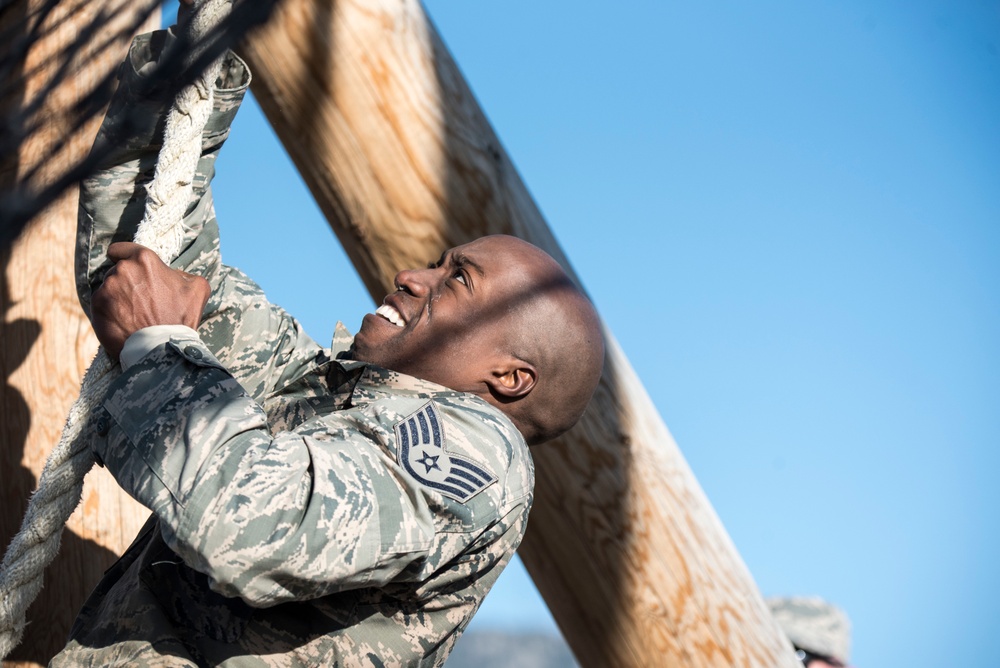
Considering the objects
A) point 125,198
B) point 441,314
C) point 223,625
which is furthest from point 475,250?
point 223,625

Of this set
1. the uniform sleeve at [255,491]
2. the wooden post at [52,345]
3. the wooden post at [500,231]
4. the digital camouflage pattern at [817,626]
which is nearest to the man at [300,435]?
the uniform sleeve at [255,491]

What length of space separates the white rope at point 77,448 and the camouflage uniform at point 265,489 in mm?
66

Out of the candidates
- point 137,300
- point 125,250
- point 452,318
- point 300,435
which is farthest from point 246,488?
point 452,318

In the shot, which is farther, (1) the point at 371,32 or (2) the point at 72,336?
(2) the point at 72,336

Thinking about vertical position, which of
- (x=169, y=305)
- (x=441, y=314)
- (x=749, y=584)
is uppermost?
(x=169, y=305)

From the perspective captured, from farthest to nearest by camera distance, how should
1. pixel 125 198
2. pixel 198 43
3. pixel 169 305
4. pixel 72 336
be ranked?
pixel 72 336 < pixel 125 198 < pixel 169 305 < pixel 198 43

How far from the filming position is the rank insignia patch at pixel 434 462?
1.62m

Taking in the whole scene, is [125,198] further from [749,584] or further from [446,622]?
[749,584]

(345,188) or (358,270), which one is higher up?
(345,188)

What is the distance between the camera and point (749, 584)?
2.53 meters

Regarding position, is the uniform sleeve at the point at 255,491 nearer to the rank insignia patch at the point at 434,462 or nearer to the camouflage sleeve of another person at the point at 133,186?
the rank insignia patch at the point at 434,462

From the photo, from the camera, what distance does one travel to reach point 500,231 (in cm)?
244

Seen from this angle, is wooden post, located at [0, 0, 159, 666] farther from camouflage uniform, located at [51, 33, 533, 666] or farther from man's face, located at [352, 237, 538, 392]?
man's face, located at [352, 237, 538, 392]

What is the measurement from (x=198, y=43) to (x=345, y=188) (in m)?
1.13
